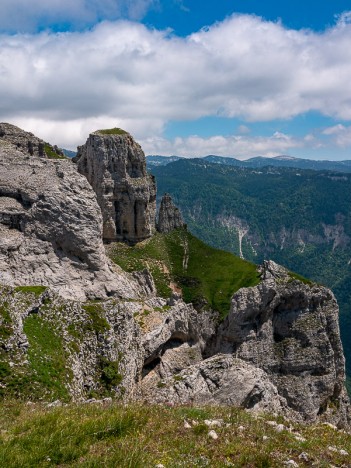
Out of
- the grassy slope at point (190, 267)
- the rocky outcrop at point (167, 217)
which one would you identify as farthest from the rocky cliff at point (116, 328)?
the rocky outcrop at point (167, 217)

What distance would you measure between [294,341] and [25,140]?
2406 inches

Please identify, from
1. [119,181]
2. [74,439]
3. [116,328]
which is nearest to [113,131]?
[119,181]

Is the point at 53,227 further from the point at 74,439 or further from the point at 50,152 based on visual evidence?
the point at 50,152

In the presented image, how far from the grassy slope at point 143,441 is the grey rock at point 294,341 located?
1408 inches

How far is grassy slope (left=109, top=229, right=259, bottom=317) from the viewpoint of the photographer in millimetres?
80081

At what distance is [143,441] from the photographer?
1054 centimetres

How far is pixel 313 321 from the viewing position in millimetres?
49219

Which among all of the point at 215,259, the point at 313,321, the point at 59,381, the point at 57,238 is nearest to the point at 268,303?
the point at 313,321

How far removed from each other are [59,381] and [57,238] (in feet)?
64.6

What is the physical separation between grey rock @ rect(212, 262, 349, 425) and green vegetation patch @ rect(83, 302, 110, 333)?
27.3 metres

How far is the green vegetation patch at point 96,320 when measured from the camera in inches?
960

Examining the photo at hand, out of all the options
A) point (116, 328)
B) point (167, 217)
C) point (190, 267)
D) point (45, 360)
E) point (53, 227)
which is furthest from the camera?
point (167, 217)

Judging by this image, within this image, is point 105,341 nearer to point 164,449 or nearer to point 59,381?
point 59,381

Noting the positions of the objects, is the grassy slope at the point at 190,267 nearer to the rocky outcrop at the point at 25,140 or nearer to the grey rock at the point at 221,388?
the rocky outcrop at the point at 25,140
